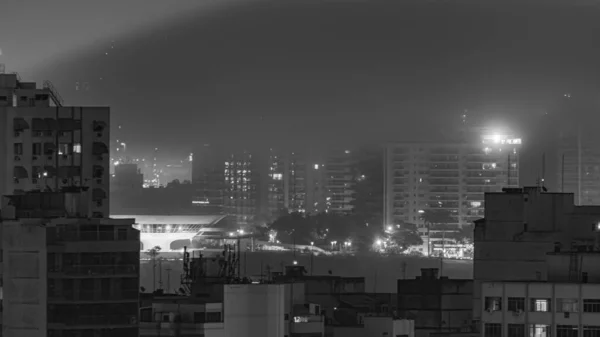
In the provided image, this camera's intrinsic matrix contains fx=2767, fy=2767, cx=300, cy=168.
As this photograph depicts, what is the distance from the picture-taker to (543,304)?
27.9 meters

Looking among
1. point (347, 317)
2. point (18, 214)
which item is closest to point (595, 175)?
point (347, 317)

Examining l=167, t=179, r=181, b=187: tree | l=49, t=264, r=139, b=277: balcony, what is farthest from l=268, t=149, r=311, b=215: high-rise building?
l=49, t=264, r=139, b=277: balcony

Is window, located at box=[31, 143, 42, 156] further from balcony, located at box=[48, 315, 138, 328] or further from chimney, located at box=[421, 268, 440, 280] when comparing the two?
balcony, located at box=[48, 315, 138, 328]

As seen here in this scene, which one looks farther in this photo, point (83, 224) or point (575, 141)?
point (575, 141)

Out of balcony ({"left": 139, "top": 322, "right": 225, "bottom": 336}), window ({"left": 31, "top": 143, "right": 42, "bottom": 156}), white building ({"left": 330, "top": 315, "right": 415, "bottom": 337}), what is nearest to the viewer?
balcony ({"left": 139, "top": 322, "right": 225, "bottom": 336})

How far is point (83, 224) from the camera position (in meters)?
29.9

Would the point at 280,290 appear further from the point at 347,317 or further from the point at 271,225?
the point at 271,225

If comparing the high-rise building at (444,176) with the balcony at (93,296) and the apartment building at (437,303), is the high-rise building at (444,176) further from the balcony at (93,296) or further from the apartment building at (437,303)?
the balcony at (93,296)

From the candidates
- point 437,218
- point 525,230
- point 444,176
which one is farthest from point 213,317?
point 444,176

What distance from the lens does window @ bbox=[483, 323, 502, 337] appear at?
92.2 feet

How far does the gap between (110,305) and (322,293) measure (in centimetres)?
1800

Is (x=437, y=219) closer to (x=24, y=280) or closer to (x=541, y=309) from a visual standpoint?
(x=24, y=280)

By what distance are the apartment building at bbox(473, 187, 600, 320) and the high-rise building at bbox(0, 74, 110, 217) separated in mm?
8041

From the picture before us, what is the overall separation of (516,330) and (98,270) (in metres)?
4.68
